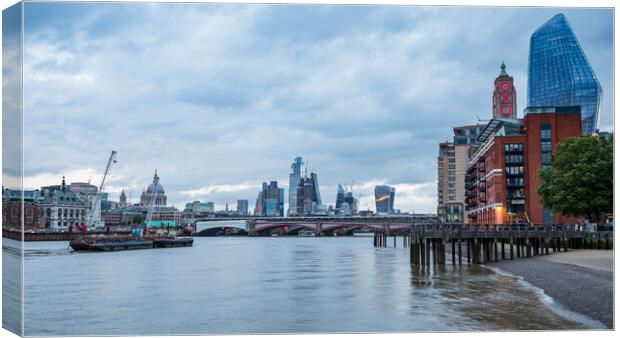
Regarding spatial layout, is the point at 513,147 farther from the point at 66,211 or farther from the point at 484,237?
the point at 66,211

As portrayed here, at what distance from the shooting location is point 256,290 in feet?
144

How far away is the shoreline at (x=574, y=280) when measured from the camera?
95.4ft

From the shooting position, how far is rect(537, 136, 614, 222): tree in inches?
2539

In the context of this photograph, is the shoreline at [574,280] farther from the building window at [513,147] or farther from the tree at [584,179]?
the building window at [513,147]

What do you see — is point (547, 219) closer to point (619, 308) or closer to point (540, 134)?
point (540, 134)

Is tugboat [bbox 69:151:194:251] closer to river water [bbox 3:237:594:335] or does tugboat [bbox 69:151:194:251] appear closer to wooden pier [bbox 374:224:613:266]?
river water [bbox 3:237:594:335]

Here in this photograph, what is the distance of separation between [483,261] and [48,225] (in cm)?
13470

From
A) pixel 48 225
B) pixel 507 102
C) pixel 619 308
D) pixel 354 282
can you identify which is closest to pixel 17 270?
pixel 619 308

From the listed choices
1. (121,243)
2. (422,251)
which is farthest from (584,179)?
(121,243)

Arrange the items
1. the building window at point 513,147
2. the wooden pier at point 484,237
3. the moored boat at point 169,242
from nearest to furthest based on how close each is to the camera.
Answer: the wooden pier at point 484,237, the building window at point 513,147, the moored boat at point 169,242

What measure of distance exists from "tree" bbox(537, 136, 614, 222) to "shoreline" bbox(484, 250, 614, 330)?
8340mm

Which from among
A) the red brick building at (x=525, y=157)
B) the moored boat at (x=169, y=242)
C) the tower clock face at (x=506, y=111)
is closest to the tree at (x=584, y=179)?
the red brick building at (x=525, y=157)

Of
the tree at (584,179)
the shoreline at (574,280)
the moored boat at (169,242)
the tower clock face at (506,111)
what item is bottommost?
the moored boat at (169,242)

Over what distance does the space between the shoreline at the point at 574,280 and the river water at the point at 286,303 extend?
0.77 metres
